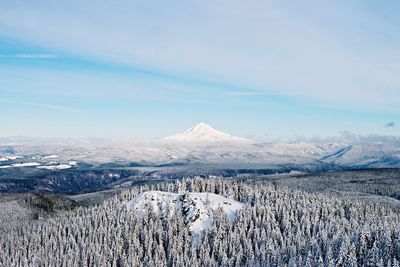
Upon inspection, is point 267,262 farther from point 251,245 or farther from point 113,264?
point 113,264

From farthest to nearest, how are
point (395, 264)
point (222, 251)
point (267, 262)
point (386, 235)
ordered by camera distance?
point (222, 251) → point (267, 262) → point (386, 235) → point (395, 264)

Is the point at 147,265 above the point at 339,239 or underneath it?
underneath

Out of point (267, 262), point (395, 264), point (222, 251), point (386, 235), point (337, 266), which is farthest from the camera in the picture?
point (222, 251)

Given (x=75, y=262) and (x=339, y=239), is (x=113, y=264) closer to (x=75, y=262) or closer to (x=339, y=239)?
(x=75, y=262)

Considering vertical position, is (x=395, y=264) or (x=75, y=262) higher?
(x=395, y=264)

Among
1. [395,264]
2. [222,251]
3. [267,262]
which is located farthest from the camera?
[222,251]

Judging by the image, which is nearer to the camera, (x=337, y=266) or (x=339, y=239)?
(x=337, y=266)

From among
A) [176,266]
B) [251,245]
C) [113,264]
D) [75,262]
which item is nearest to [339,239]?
[251,245]

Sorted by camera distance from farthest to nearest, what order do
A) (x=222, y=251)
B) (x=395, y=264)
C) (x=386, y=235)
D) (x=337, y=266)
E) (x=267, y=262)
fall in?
(x=222, y=251)
(x=267, y=262)
(x=386, y=235)
(x=337, y=266)
(x=395, y=264)

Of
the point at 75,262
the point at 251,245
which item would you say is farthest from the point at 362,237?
the point at 75,262
